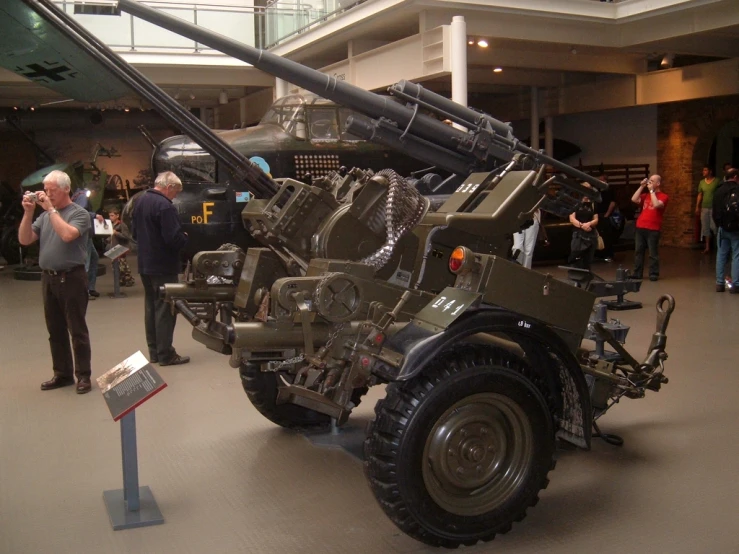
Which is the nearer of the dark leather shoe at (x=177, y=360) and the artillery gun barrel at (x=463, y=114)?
the artillery gun barrel at (x=463, y=114)

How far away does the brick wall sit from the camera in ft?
59.7

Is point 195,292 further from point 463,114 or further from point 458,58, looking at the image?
point 458,58

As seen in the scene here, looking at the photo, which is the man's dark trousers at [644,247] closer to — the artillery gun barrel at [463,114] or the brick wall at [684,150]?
the brick wall at [684,150]

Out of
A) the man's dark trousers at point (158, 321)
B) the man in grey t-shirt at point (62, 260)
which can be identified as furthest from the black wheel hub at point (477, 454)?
the man's dark trousers at point (158, 321)

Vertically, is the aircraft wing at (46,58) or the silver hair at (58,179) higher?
the aircraft wing at (46,58)

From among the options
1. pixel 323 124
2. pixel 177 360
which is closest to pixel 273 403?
pixel 177 360

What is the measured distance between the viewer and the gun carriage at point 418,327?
3.68 m

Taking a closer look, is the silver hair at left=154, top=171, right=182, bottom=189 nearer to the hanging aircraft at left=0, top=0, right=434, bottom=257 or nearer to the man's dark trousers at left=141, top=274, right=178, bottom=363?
the man's dark trousers at left=141, top=274, right=178, bottom=363

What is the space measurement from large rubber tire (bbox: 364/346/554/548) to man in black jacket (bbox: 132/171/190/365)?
4.22m

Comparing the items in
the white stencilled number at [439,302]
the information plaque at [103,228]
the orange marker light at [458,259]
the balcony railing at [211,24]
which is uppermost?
the balcony railing at [211,24]

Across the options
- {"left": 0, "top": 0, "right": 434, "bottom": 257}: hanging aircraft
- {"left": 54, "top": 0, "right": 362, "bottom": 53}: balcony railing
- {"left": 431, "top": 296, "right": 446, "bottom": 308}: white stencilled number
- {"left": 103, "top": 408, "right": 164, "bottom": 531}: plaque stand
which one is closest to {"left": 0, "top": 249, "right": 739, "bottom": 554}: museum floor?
{"left": 103, "top": 408, "right": 164, "bottom": 531}: plaque stand

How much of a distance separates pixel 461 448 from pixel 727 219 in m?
8.80

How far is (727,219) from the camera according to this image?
11.3 m

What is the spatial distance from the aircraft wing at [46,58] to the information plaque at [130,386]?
24.1 feet
